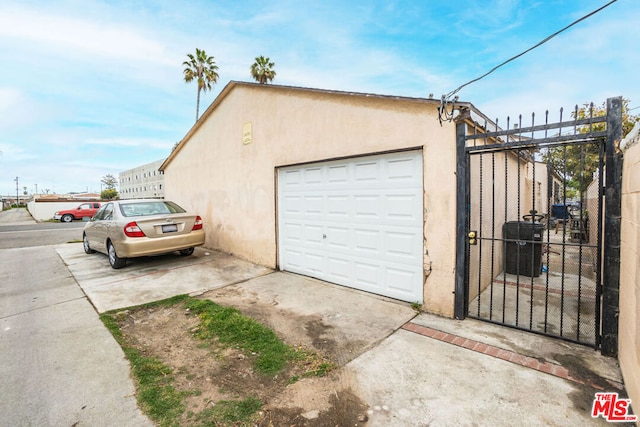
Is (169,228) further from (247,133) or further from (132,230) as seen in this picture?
(247,133)

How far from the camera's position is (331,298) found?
473cm

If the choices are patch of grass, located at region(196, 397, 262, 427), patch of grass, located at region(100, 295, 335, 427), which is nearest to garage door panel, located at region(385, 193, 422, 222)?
patch of grass, located at region(100, 295, 335, 427)

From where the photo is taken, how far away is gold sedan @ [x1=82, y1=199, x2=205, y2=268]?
6216mm

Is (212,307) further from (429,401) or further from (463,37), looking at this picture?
(463,37)

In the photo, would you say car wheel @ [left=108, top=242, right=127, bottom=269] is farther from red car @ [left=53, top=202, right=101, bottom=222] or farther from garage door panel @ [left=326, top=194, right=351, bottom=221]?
red car @ [left=53, top=202, right=101, bottom=222]

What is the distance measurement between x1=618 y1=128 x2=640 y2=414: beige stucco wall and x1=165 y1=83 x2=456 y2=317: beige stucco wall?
159 centimetres

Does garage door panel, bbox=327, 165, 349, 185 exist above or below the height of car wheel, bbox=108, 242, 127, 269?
above

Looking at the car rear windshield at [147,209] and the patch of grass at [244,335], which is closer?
the patch of grass at [244,335]

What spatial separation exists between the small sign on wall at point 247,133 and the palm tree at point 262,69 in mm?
18215

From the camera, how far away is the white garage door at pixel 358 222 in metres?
4.32

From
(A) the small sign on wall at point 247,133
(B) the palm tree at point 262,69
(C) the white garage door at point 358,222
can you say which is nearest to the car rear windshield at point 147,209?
(A) the small sign on wall at point 247,133

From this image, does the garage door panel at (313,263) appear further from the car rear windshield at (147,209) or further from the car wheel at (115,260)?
the car wheel at (115,260)

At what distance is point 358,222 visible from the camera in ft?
16.3

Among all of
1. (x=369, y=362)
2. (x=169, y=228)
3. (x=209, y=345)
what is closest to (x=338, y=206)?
(x=369, y=362)
